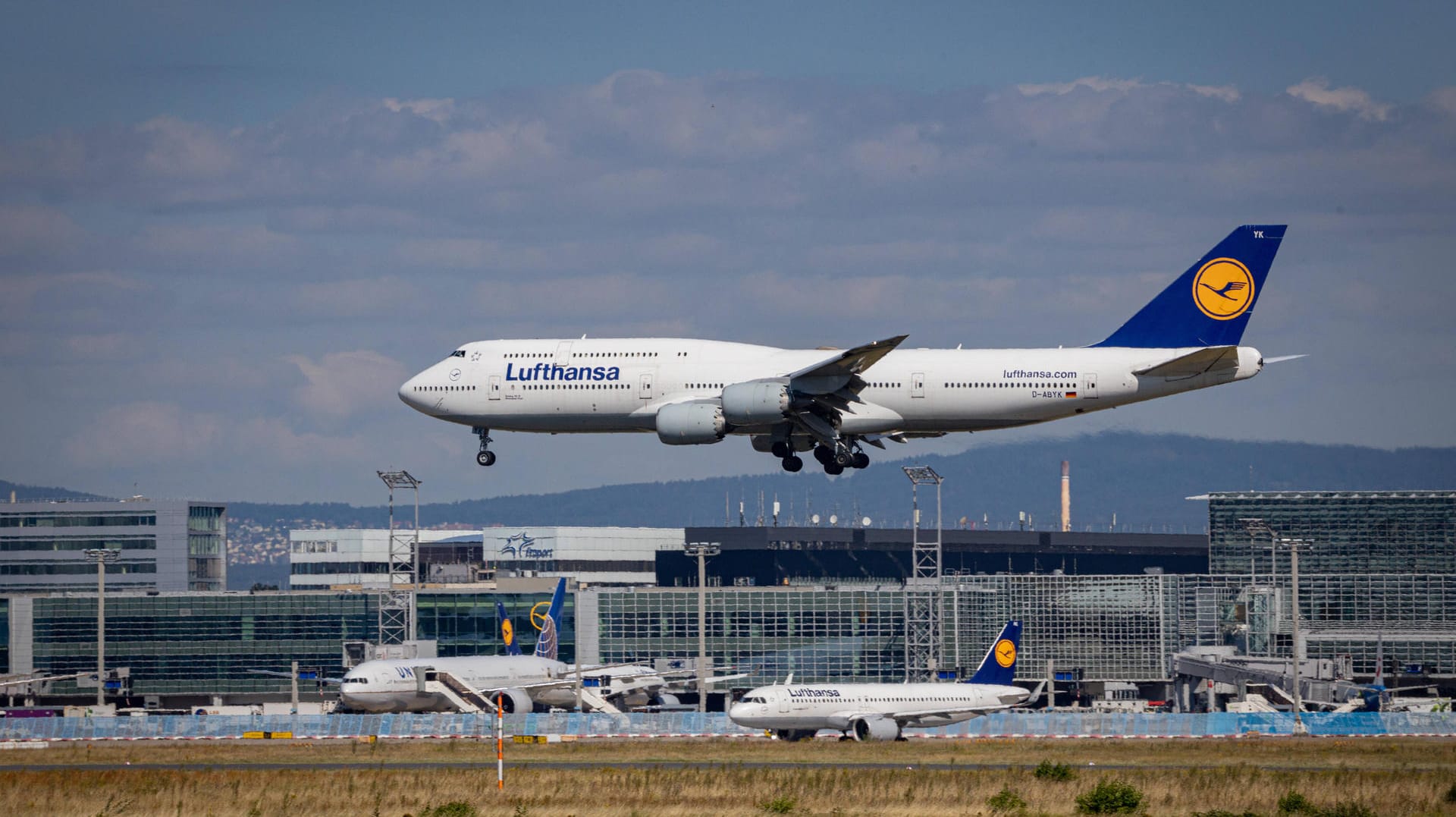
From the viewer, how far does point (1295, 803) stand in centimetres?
5053

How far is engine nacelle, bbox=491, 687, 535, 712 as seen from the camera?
3821 inches

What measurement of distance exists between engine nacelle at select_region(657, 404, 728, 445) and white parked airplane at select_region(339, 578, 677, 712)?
2514 cm

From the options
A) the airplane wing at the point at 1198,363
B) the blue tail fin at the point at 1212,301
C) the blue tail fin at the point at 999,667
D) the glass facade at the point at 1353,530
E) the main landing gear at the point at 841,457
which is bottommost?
the blue tail fin at the point at 999,667

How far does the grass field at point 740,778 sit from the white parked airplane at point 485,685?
16.9 meters

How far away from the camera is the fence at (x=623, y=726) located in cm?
7806

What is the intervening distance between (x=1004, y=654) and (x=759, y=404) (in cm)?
2391

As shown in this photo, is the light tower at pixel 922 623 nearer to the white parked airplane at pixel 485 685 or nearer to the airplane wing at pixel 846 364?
the white parked airplane at pixel 485 685

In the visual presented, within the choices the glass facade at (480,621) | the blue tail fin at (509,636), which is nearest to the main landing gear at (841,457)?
the blue tail fin at (509,636)

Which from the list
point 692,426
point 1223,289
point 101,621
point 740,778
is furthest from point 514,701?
point 1223,289

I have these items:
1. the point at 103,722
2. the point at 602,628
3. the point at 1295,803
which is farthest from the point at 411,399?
the point at 602,628

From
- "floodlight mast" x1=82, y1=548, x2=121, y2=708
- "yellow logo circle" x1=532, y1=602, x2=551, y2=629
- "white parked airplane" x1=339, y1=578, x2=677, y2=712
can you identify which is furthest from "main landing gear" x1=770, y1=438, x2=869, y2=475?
"yellow logo circle" x1=532, y1=602, x2=551, y2=629

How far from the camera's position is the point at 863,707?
8156 cm

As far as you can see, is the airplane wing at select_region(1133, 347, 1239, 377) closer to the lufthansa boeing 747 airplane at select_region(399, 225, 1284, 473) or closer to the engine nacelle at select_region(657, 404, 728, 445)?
the lufthansa boeing 747 airplane at select_region(399, 225, 1284, 473)

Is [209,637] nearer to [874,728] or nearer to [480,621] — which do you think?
[480,621]
